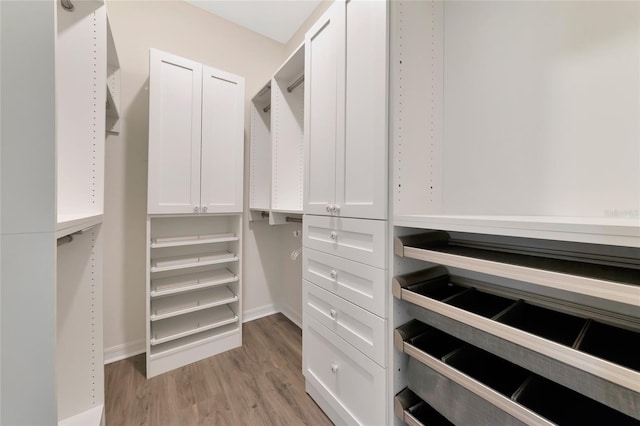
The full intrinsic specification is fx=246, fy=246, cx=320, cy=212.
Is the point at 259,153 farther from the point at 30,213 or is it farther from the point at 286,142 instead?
the point at 30,213

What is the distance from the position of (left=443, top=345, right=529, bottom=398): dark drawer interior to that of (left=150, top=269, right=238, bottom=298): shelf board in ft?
5.49

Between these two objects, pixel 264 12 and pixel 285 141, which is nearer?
pixel 285 141

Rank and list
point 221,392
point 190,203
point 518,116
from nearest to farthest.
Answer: point 518,116 < point 221,392 < point 190,203

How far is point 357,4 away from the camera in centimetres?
111

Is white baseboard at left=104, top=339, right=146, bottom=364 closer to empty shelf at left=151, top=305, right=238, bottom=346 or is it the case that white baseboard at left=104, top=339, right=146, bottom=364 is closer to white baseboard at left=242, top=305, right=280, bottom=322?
empty shelf at left=151, top=305, right=238, bottom=346

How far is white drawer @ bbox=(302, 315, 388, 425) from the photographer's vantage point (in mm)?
1049

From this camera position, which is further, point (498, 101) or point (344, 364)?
point (344, 364)

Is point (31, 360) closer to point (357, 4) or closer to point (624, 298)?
point (624, 298)

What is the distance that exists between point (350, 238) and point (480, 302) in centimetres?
59

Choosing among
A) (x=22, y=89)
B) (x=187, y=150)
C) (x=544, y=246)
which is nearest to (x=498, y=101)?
(x=544, y=246)

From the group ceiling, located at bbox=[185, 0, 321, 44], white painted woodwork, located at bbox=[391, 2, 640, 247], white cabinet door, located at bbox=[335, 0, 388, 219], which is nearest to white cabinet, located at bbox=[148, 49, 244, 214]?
ceiling, located at bbox=[185, 0, 321, 44]

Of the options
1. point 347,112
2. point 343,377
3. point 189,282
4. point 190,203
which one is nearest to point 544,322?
point 343,377

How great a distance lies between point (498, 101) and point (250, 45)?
7.76 ft

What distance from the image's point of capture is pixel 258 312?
2.60 metres
